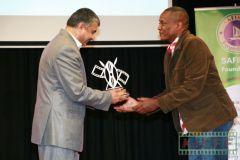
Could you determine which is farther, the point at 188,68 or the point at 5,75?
the point at 5,75

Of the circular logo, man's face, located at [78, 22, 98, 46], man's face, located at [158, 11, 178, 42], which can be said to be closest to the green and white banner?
the circular logo

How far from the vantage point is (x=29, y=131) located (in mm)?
5355

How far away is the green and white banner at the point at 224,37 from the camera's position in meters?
5.23

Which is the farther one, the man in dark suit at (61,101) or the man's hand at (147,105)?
the man's hand at (147,105)

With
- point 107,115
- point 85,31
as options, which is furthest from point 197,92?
point 107,115

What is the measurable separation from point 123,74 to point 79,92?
2.24 metres

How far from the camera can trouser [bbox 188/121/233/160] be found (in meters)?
3.48

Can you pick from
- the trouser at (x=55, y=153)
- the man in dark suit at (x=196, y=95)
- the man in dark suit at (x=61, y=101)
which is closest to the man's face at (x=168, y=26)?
the man in dark suit at (x=196, y=95)

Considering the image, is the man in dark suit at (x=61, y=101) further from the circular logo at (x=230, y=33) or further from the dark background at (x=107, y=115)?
the circular logo at (x=230, y=33)

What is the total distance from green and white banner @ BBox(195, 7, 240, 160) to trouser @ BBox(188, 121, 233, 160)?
1783 millimetres

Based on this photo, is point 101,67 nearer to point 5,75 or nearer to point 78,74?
point 5,75

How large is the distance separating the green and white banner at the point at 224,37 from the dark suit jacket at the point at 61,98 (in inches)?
94.1

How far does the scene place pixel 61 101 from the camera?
3.26 meters

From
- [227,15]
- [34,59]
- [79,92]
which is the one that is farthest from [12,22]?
[227,15]
